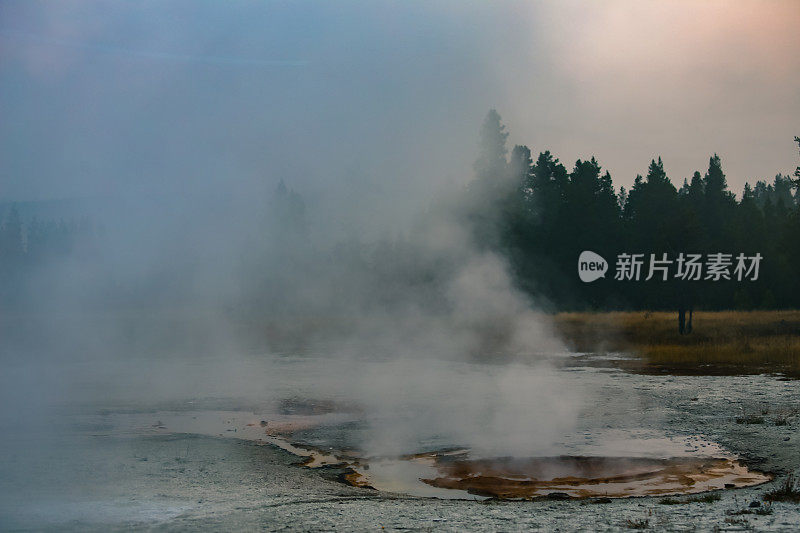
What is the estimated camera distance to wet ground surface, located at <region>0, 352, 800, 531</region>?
268 inches

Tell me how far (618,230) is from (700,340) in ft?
94.4

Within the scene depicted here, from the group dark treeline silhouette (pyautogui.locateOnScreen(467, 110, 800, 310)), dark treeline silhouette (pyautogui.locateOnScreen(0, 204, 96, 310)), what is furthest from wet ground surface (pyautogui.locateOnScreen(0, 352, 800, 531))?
dark treeline silhouette (pyautogui.locateOnScreen(467, 110, 800, 310))

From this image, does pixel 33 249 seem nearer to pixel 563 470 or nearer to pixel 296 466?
pixel 296 466

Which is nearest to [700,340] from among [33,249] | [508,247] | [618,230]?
[508,247]

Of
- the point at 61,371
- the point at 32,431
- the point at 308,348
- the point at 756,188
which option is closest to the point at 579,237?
the point at 308,348

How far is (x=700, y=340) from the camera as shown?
3006cm

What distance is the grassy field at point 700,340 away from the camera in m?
22.8

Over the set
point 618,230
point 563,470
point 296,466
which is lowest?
point 296,466

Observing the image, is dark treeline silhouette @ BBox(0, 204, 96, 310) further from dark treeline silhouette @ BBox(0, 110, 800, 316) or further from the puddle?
the puddle

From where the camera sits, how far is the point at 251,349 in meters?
27.6

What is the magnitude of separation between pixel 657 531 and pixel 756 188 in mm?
154631

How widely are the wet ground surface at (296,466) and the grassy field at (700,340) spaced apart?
590 cm

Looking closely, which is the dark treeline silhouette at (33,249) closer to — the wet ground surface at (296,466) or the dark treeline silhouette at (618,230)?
the wet ground surface at (296,466)

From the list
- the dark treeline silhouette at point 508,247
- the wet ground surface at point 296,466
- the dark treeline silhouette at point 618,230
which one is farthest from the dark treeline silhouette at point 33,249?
the dark treeline silhouette at point 618,230
